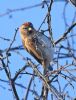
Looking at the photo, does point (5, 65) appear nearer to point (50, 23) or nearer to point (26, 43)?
point (50, 23)

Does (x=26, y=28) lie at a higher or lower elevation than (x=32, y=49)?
higher

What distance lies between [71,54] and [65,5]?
1.85ft

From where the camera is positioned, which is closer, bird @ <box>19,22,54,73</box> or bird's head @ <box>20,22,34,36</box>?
bird @ <box>19,22,54,73</box>

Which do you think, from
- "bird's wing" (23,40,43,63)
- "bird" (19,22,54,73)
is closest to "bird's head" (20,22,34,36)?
"bird" (19,22,54,73)

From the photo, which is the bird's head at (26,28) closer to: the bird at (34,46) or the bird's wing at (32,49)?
the bird at (34,46)

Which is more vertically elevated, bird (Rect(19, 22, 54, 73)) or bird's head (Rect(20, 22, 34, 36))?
bird's head (Rect(20, 22, 34, 36))

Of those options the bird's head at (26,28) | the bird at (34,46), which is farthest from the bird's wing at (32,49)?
the bird's head at (26,28)

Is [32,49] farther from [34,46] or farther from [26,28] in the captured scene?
[26,28]

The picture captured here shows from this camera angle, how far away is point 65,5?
352cm

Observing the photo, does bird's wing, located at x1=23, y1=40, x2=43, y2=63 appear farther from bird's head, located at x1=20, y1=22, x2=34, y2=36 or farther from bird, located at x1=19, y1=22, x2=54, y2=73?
bird's head, located at x1=20, y1=22, x2=34, y2=36

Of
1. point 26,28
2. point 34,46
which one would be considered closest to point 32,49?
point 34,46

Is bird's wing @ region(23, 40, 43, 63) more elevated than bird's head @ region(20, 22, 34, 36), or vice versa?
bird's head @ region(20, 22, 34, 36)

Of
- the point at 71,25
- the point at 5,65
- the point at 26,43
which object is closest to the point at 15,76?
the point at 5,65

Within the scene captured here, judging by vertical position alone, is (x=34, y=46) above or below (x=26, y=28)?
below
